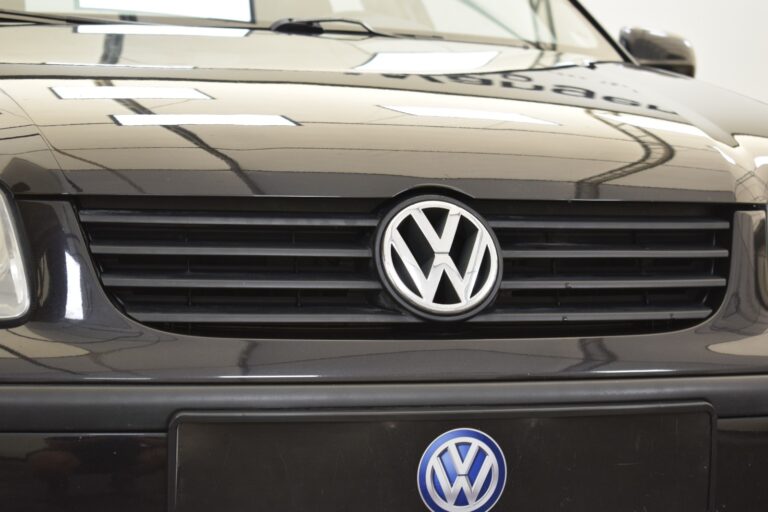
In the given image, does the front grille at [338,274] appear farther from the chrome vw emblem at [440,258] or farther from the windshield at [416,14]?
the windshield at [416,14]

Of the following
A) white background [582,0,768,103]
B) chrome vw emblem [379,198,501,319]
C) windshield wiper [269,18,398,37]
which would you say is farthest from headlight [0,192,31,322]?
white background [582,0,768,103]

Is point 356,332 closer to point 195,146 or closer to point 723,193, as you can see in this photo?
point 195,146

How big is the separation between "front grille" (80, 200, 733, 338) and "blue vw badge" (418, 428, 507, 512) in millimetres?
Result: 151

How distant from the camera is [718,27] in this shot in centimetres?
643

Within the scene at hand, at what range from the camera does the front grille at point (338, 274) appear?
4.50 ft

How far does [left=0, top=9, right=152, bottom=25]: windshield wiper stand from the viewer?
2137 millimetres

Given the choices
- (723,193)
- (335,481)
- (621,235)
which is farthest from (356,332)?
(723,193)

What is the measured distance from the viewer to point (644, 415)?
1.39m

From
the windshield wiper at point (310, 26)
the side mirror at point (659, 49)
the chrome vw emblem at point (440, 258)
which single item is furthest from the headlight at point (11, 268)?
the side mirror at point (659, 49)

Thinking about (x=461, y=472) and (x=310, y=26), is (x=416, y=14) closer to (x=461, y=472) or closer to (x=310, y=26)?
(x=310, y=26)

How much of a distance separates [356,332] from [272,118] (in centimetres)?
32

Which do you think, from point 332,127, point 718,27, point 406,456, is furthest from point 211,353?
point 718,27

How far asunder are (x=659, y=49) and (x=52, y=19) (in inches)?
53.6

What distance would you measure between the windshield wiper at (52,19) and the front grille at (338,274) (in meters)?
0.88
